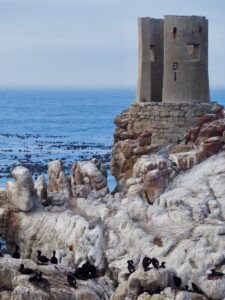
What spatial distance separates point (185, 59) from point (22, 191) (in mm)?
9342

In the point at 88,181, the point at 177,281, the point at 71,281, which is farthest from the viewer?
the point at 88,181

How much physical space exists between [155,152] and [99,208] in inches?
174

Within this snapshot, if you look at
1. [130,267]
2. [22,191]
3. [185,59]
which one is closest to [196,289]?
[130,267]

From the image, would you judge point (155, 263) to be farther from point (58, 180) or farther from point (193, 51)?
point (193, 51)

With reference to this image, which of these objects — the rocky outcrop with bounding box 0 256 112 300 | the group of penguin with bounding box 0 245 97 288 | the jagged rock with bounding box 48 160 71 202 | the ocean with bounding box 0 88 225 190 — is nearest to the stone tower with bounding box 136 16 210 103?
the jagged rock with bounding box 48 160 71 202

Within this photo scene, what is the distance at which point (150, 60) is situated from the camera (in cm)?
5591

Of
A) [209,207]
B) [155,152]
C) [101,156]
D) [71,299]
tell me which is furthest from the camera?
[101,156]

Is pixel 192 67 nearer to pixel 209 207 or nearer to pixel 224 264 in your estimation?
pixel 209 207

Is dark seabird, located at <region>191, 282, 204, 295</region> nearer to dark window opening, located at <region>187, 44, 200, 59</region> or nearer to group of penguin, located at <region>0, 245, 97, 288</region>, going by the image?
group of penguin, located at <region>0, 245, 97, 288</region>

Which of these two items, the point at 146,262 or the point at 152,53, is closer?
the point at 146,262

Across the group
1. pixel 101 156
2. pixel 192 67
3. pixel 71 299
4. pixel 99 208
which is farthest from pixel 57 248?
pixel 101 156

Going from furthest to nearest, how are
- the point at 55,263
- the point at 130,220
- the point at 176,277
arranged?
the point at 130,220 < the point at 55,263 < the point at 176,277

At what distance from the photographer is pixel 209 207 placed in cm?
4784

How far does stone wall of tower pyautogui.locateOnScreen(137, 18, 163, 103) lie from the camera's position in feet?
182
